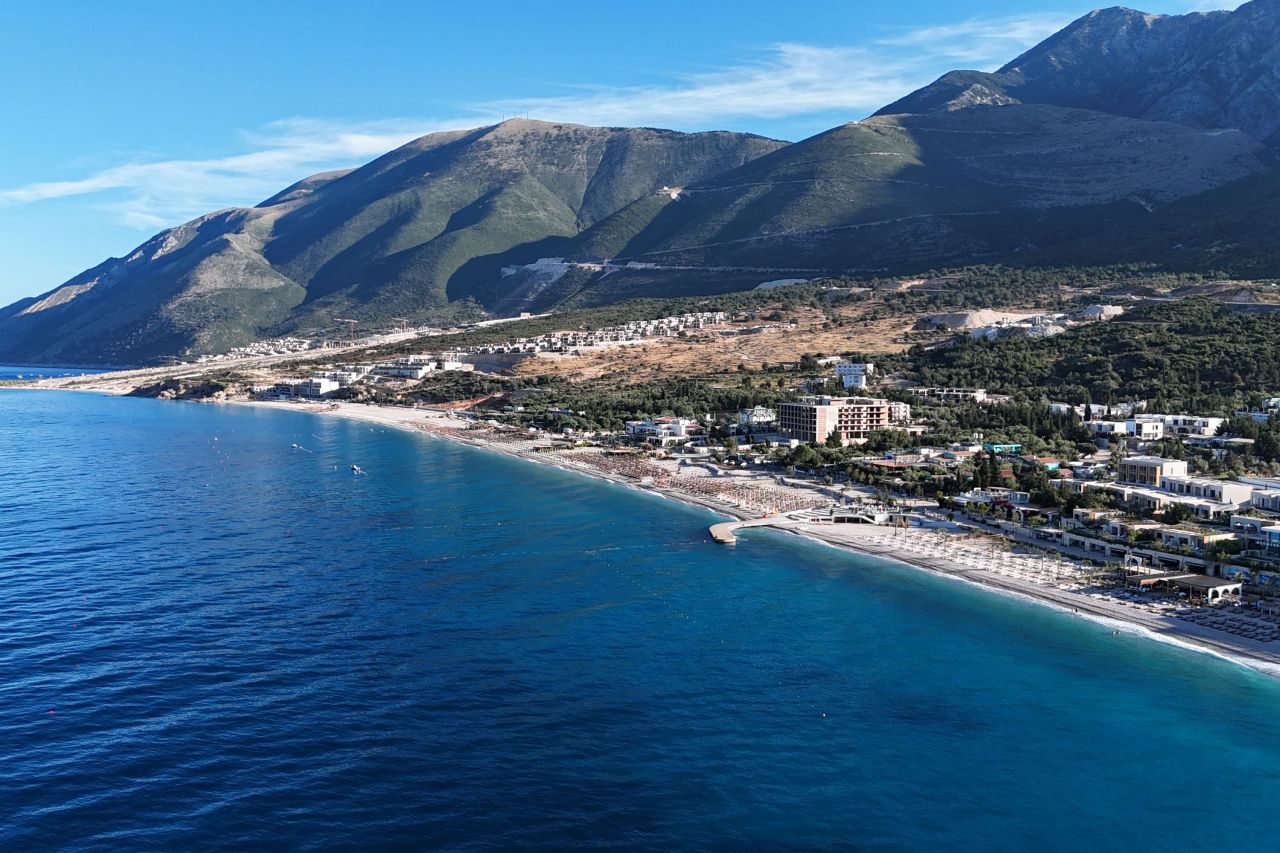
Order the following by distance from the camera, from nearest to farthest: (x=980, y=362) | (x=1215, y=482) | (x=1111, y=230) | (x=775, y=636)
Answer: (x=775, y=636), (x=1215, y=482), (x=980, y=362), (x=1111, y=230)

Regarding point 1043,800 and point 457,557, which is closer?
point 1043,800

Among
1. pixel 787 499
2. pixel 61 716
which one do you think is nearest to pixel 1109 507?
pixel 787 499

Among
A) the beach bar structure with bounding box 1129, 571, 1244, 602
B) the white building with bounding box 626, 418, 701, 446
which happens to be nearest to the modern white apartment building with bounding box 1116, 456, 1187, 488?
the beach bar structure with bounding box 1129, 571, 1244, 602

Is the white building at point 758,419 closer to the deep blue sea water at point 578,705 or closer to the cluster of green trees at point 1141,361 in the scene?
the cluster of green trees at point 1141,361

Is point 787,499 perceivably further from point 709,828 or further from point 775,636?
point 709,828

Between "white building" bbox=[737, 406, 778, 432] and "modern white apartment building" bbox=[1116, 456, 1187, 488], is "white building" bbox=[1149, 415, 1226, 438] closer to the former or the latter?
"modern white apartment building" bbox=[1116, 456, 1187, 488]

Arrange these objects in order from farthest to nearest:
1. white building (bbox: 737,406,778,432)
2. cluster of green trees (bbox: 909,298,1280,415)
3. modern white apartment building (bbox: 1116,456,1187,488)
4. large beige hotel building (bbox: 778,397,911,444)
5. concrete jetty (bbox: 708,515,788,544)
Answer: white building (bbox: 737,406,778,432) < cluster of green trees (bbox: 909,298,1280,415) < large beige hotel building (bbox: 778,397,911,444) < modern white apartment building (bbox: 1116,456,1187,488) < concrete jetty (bbox: 708,515,788,544)
